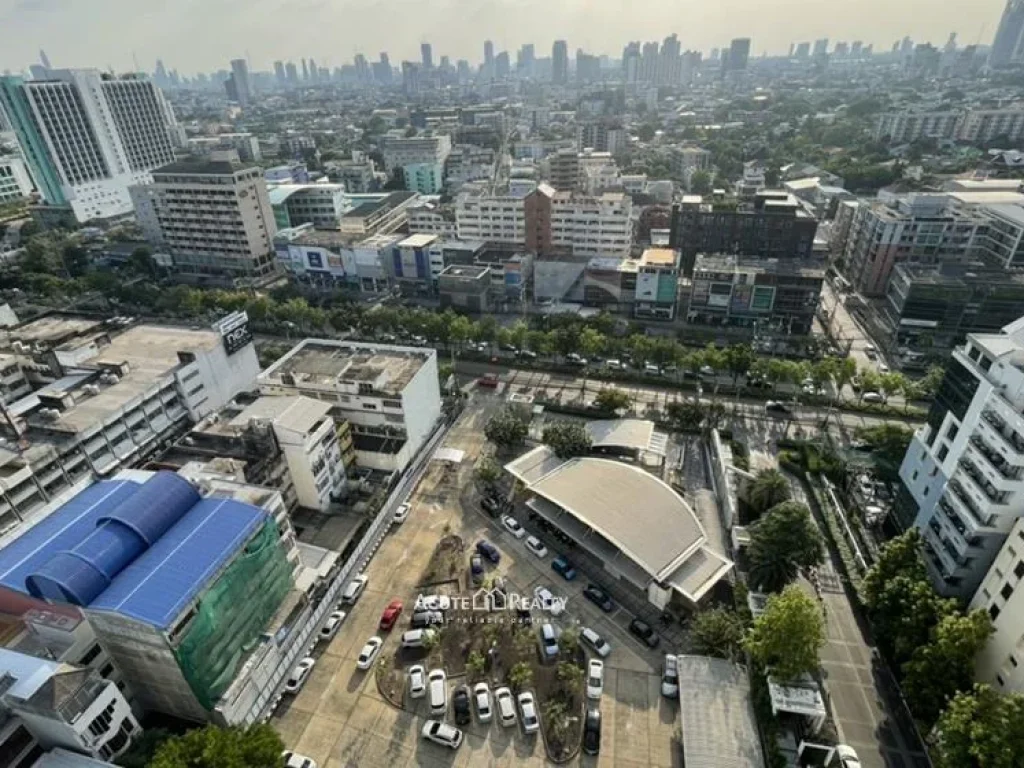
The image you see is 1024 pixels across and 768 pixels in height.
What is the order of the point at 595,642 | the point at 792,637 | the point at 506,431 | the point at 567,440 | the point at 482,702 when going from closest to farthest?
the point at 792,637
the point at 482,702
the point at 595,642
the point at 567,440
the point at 506,431

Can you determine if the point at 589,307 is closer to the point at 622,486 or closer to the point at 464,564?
the point at 622,486

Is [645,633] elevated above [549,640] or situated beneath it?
situated beneath

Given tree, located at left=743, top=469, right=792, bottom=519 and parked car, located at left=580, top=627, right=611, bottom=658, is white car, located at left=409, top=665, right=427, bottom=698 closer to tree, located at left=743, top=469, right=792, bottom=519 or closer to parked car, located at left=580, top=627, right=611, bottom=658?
parked car, located at left=580, top=627, right=611, bottom=658

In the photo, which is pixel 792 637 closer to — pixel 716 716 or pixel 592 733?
pixel 716 716

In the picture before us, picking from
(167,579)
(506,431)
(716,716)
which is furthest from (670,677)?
(167,579)

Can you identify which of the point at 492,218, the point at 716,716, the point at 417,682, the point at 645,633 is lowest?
the point at 645,633

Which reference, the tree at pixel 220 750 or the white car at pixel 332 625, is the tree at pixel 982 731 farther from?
the white car at pixel 332 625

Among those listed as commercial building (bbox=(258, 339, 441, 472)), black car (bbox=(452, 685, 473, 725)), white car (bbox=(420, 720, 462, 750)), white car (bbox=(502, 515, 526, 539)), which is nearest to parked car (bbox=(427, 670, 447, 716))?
black car (bbox=(452, 685, 473, 725))

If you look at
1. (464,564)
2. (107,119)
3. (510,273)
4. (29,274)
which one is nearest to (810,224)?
(510,273)
